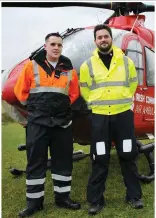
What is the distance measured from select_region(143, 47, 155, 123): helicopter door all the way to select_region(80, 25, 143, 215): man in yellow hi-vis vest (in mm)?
954

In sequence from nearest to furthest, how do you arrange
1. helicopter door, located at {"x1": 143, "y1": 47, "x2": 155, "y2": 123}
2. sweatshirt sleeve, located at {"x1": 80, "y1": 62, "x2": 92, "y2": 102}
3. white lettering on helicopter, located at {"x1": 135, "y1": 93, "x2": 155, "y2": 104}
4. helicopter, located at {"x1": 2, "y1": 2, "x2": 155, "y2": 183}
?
sweatshirt sleeve, located at {"x1": 80, "y1": 62, "x2": 92, "y2": 102}
helicopter, located at {"x1": 2, "y1": 2, "x2": 155, "y2": 183}
white lettering on helicopter, located at {"x1": 135, "y1": 93, "x2": 155, "y2": 104}
helicopter door, located at {"x1": 143, "y1": 47, "x2": 155, "y2": 123}

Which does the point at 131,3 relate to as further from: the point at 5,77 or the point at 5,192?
the point at 5,192

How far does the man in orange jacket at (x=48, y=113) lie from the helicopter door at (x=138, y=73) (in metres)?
1.07

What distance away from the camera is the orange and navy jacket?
3828 millimetres

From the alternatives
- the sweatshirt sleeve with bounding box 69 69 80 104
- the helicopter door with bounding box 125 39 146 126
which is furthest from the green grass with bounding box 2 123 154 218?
the sweatshirt sleeve with bounding box 69 69 80 104

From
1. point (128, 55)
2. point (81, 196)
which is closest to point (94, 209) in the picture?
point (81, 196)

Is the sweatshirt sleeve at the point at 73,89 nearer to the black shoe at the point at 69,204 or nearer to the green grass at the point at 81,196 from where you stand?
the black shoe at the point at 69,204

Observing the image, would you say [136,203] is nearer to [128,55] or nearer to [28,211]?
[28,211]

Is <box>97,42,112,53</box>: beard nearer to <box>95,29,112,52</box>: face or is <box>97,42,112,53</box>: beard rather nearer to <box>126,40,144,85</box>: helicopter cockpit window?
<box>95,29,112,52</box>: face

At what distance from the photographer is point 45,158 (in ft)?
13.0

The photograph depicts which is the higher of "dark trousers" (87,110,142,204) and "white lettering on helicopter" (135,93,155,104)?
"white lettering on helicopter" (135,93,155,104)

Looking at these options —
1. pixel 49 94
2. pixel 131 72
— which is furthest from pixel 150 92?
pixel 49 94

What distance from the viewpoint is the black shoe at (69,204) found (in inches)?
157

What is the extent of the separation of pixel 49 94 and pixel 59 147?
64cm
